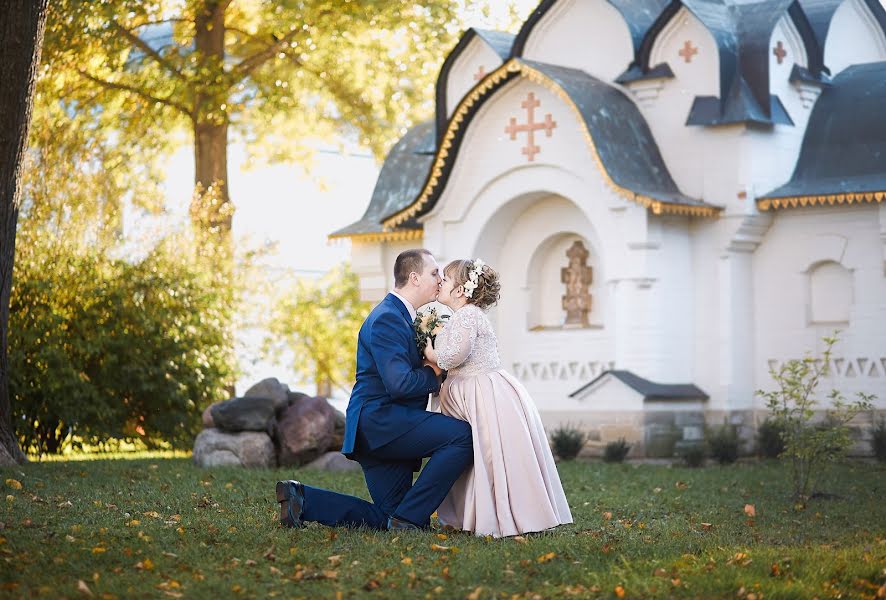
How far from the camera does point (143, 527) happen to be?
919cm

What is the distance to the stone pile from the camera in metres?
15.6

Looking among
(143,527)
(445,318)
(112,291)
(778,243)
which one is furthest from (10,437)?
(778,243)

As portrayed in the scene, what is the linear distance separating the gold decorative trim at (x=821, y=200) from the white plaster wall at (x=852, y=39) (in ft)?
8.61

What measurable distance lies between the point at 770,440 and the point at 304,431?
20.0 feet

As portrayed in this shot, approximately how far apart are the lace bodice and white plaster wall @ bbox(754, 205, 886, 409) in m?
10.0

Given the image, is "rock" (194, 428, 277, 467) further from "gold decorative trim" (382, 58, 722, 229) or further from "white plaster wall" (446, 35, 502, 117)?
"white plaster wall" (446, 35, 502, 117)

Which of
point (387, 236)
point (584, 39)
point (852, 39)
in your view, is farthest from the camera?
point (387, 236)

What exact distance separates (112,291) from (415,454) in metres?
11.3

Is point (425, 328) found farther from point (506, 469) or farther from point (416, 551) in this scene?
point (416, 551)

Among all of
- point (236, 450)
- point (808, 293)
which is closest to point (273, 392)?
point (236, 450)

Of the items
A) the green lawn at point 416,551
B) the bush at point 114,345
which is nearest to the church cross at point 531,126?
the bush at point 114,345

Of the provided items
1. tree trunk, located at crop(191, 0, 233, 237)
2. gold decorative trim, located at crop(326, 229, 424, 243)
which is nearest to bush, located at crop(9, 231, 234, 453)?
tree trunk, located at crop(191, 0, 233, 237)

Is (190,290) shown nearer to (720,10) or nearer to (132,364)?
(132,364)

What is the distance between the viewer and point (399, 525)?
29.3 feet
